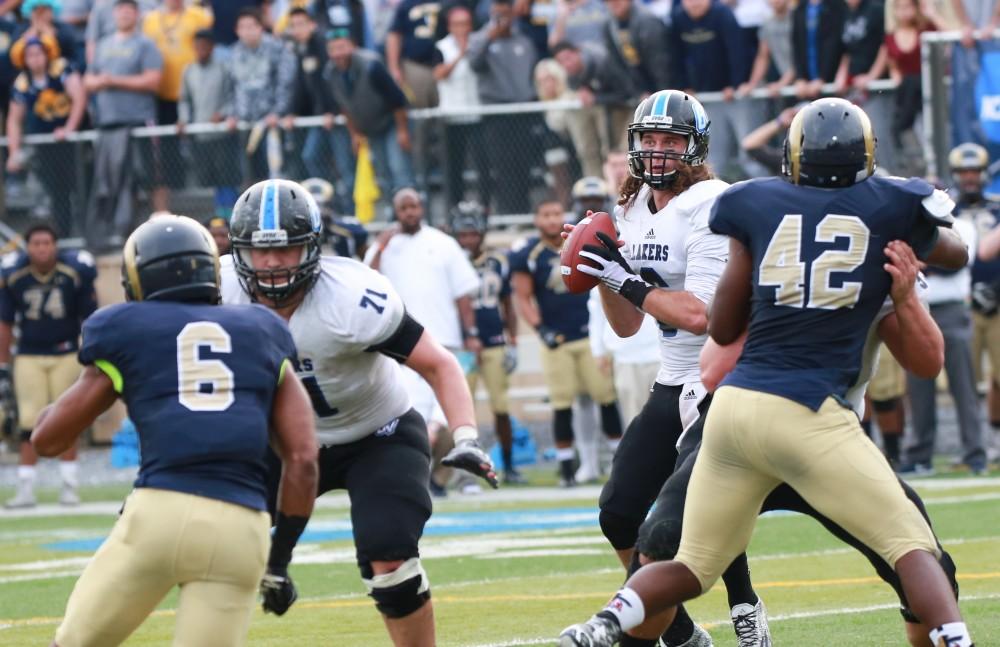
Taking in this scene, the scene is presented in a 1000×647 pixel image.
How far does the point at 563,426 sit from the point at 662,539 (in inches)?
309

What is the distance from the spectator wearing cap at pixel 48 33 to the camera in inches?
619

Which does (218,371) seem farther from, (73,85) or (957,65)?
(73,85)

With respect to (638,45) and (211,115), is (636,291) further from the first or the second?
(211,115)

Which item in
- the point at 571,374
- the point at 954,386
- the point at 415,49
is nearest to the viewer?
the point at 954,386

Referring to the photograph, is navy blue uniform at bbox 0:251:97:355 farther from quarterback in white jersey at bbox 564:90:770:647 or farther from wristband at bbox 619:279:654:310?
wristband at bbox 619:279:654:310

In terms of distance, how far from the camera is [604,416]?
13.5 meters

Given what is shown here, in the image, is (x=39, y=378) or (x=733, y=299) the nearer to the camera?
(x=733, y=299)

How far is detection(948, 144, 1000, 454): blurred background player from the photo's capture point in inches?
493

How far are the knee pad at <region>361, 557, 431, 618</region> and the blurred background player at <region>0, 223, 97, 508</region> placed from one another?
8.01m

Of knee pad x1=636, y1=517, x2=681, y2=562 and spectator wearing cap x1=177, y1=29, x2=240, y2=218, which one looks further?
spectator wearing cap x1=177, y1=29, x2=240, y2=218

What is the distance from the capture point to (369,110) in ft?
47.6

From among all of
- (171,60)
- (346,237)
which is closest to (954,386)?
(346,237)

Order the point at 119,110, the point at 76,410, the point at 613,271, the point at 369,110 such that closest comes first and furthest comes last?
the point at 76,410
the point at 613,271
the point at 369,110
the point at 119,110

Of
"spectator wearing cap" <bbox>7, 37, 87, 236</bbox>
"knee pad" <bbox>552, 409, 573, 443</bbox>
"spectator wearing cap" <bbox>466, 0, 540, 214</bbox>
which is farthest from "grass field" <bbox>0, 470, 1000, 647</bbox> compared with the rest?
"spectator wearing cap" <bbox>7, 37, 87, 236</bbox>
